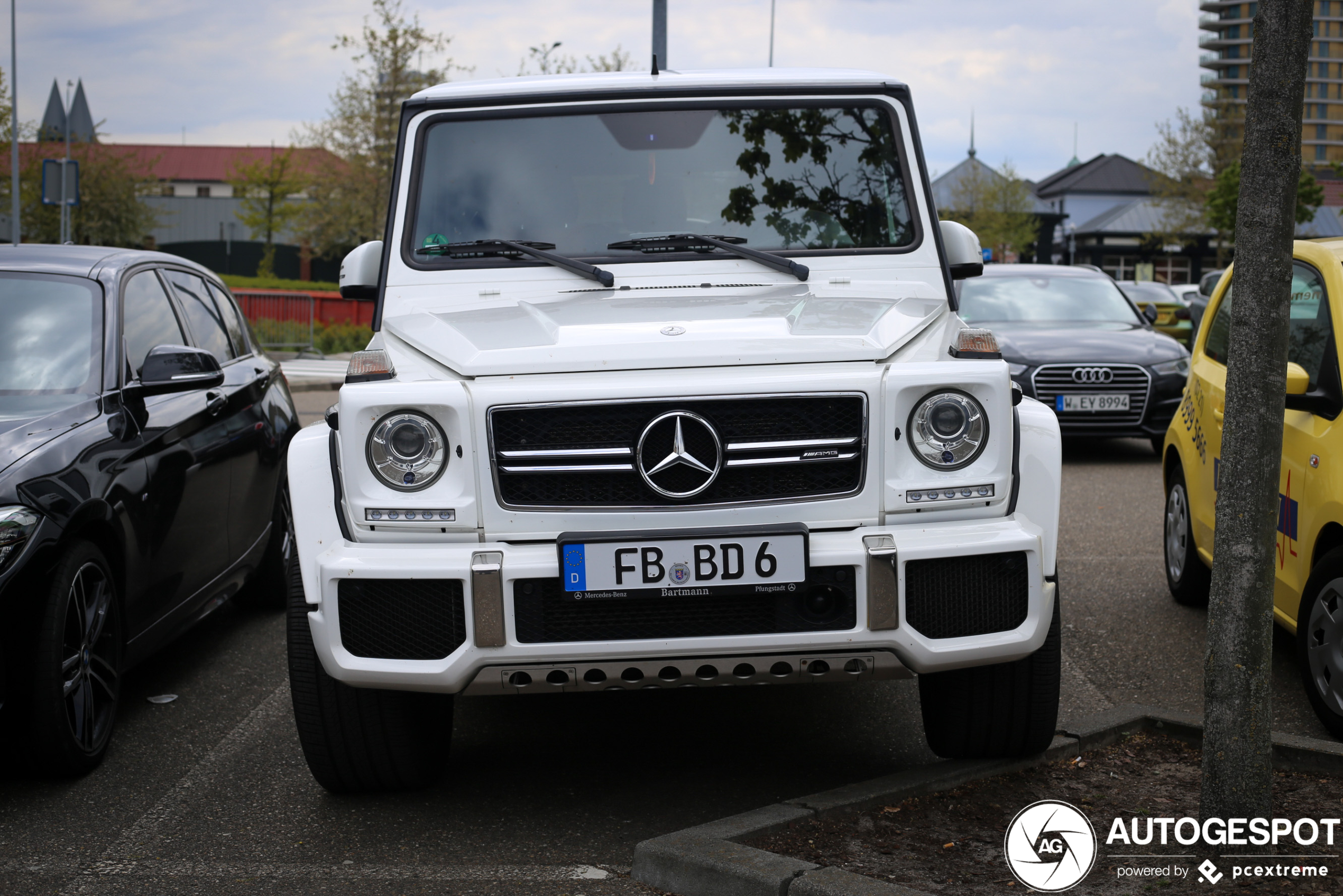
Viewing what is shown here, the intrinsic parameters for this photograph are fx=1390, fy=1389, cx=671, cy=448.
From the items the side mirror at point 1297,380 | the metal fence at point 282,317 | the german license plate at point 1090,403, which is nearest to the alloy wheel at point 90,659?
the side mirror at point 1297,380

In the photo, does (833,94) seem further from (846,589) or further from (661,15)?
(661,15)

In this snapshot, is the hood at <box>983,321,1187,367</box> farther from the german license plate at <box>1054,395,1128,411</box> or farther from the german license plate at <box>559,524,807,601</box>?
the german license plate at <box>559,524,807,601</box>

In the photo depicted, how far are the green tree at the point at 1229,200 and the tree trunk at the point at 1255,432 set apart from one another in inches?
2003

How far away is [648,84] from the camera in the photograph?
4.90 meters

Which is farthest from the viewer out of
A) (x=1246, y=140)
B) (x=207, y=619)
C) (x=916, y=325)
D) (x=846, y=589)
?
(x=207, y=619)

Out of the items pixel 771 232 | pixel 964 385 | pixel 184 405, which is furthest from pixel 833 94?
pixel 184 405

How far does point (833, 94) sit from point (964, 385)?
1702 millimetres

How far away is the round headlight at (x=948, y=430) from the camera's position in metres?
3.60

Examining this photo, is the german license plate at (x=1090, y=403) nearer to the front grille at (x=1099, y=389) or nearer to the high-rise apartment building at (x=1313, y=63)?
the front grille at (x=1099, y=389)

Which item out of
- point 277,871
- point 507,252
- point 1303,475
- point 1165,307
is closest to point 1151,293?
point 1165,307

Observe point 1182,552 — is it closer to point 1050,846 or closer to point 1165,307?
point 1050,846

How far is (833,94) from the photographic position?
488 centimetres

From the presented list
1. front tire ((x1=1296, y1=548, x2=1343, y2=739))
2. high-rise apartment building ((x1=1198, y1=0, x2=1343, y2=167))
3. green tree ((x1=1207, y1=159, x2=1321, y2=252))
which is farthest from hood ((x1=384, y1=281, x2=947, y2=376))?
high-rise apartment building ((x1=1198, y1=0, x2=1343, y2=167))

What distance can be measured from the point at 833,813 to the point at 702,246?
76.1 inches
